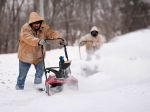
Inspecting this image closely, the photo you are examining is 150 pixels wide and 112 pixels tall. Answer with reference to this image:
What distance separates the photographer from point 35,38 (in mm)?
9922

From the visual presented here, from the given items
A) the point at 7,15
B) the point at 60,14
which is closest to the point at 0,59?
the point at 7,15

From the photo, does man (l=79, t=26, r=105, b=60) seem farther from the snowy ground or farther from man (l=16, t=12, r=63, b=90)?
man (l=16, t=12, r=63, b=90)

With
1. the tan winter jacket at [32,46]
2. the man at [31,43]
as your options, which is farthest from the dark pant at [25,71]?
the tan winter jacket at [32,46]

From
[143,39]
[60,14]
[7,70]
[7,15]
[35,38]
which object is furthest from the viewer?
[60,14]

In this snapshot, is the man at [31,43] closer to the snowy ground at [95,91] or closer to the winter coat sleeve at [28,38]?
the winter coat sleeve at [28,38]

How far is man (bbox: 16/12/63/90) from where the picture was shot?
1020 centimetres

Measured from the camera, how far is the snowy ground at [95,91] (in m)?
8.03

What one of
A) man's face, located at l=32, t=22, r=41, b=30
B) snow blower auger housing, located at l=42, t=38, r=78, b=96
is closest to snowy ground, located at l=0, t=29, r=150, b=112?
snow blower auger housing, located at l=42, t=38, r=78, b=96

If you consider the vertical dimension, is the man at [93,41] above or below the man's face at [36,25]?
below

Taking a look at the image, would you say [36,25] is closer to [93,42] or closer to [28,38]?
[28,38]

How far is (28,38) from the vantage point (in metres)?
10.0

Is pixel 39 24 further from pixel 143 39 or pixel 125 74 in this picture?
pixel 143 39

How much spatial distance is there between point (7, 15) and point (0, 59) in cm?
2430

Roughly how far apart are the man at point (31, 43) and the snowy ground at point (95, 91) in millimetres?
485
